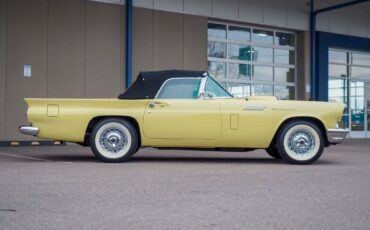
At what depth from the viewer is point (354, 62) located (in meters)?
22.0

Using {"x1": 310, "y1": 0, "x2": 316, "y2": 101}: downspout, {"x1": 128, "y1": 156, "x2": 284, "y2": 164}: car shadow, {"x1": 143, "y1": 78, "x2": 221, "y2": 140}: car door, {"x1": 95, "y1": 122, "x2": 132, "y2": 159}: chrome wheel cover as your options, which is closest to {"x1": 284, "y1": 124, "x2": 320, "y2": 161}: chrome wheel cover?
{"x1": 128, "y1": 156, "x2": 284, "y2": 164}: car shadow

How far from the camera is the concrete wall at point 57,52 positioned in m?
14.1

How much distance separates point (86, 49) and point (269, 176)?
29.4 feet

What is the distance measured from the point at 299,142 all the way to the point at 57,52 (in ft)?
25.8

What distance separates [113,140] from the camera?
9.02 m

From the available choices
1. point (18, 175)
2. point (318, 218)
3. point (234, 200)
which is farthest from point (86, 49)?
point (318, 218)

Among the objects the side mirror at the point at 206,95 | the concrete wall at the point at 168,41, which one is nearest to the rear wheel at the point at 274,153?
the side mirror at the point at 206,95

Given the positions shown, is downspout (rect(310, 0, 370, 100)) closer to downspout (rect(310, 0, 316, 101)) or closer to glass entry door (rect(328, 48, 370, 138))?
downspout (rect(310, 0, 316, 101))

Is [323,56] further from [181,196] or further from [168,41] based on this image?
[181,196]

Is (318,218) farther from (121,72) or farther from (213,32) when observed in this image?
(213,32)

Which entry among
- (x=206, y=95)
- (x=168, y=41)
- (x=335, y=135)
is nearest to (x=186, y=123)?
(x=206, y=95)

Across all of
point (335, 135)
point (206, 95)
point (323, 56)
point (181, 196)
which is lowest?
point (181, 196)

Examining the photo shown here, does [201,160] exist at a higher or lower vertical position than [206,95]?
lower

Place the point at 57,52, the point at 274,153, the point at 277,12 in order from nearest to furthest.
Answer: the point at 274,153 → the point at 57,52 → the point at 277,12
